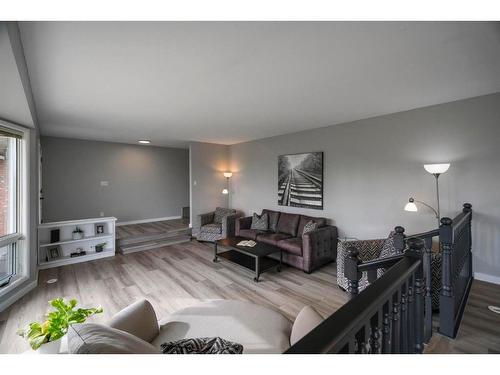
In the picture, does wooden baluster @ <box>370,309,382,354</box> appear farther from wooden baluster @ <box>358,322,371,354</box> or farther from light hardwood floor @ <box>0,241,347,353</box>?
light hardwood floor @ <box>0,241,347,353</box>

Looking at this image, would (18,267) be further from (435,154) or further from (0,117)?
(435,154)

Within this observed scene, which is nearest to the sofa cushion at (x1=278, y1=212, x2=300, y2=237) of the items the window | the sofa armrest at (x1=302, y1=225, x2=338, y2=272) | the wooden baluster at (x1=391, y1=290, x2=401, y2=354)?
the sofa armrest at (x1=302, y1=225, x2=338, y2=272)

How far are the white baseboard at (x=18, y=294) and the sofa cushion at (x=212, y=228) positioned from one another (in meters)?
2.94

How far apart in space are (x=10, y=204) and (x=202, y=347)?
3510 millimetres

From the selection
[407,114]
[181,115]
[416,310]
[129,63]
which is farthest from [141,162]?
[416,310]

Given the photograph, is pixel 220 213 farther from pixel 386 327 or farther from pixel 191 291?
pixel 386 327

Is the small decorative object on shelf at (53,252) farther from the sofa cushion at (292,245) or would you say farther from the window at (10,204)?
the sofa cushion at (292,245)

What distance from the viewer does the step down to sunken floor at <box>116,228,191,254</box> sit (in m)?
4.78

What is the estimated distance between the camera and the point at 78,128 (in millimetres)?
4430

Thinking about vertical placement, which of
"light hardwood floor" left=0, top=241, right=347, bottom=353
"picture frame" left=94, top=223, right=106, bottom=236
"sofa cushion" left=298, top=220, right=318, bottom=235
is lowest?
"light hardwood floor" left=0, top=241, right=347, bottom=353

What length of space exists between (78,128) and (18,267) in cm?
266

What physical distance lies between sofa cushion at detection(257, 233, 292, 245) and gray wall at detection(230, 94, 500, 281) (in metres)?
0.80

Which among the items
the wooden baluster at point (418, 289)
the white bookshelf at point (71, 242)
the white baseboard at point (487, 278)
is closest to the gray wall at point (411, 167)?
the white baseboard at point (487, 278)

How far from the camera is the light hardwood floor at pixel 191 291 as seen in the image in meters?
1.99
